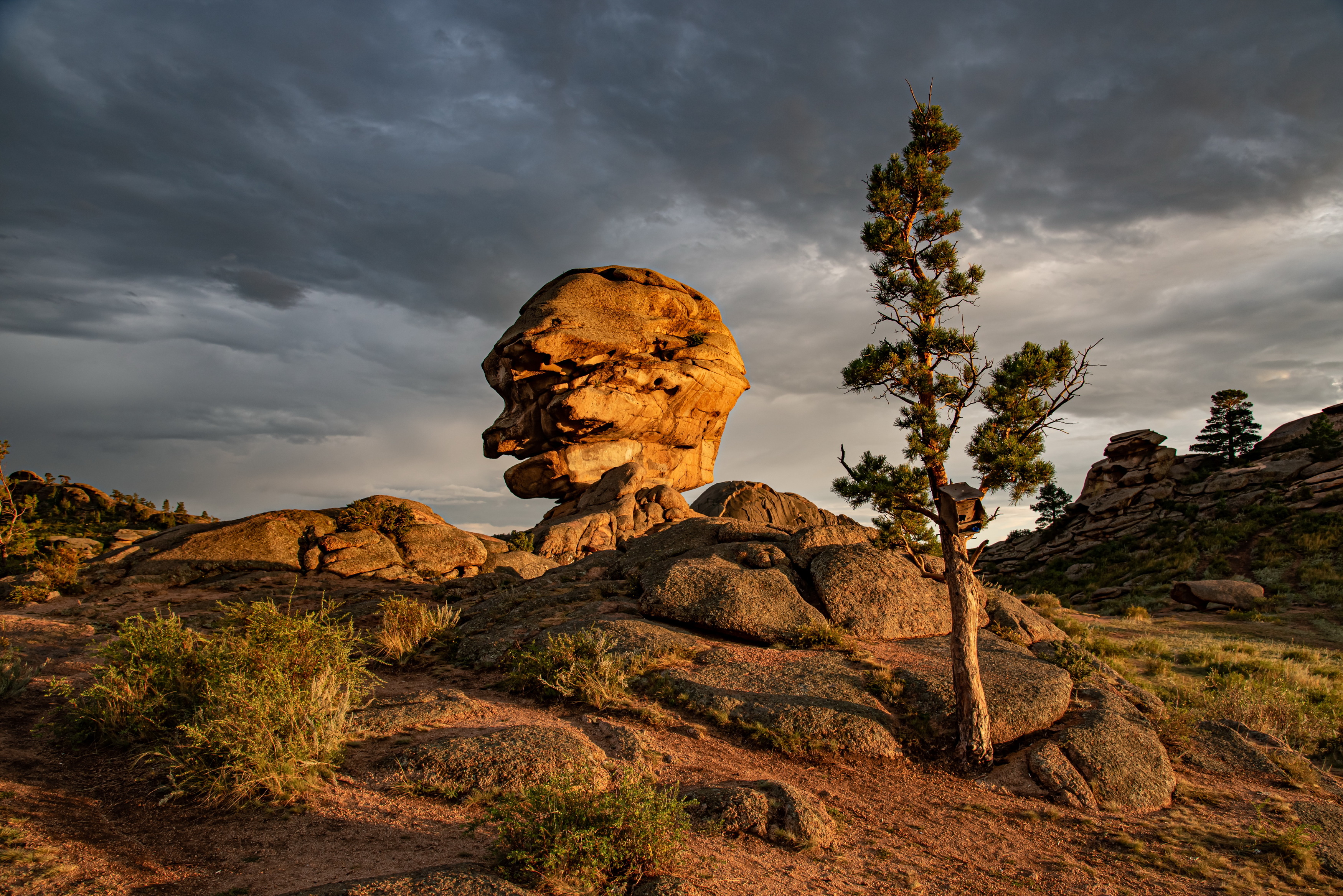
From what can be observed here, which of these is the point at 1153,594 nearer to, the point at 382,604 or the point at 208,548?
the point at 382,604

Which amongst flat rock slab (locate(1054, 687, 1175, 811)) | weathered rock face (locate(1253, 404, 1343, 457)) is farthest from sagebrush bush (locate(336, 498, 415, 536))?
weathered rock face (locate(1253, 404, 1343, 457))

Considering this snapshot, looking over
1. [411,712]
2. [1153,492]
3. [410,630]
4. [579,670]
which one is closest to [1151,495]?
[1153,492]

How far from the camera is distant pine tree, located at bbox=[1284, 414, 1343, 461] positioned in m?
40.8

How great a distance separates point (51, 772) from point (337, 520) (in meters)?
18.1

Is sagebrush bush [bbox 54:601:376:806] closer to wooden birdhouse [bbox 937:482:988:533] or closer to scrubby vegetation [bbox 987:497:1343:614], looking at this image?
wooden birdhouse [bbox 937:482:988:533]

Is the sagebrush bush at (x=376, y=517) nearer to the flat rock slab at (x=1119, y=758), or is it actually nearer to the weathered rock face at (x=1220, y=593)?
the flat rock slab at (x=1119, y=758)

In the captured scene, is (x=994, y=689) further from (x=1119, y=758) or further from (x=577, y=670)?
(x=577, y=670)

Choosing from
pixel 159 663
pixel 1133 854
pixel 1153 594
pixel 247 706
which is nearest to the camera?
pixel 247 706

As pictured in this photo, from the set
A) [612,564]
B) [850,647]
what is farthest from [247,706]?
[612,564]

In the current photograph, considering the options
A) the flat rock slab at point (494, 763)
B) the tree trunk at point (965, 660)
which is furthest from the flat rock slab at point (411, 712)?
the tree trunk at point (965, 660)

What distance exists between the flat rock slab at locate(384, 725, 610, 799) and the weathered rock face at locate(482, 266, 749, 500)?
26.0 m

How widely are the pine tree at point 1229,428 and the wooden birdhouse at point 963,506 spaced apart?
56.6 metres

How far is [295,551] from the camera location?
889 inches

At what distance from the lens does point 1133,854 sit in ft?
24.6
